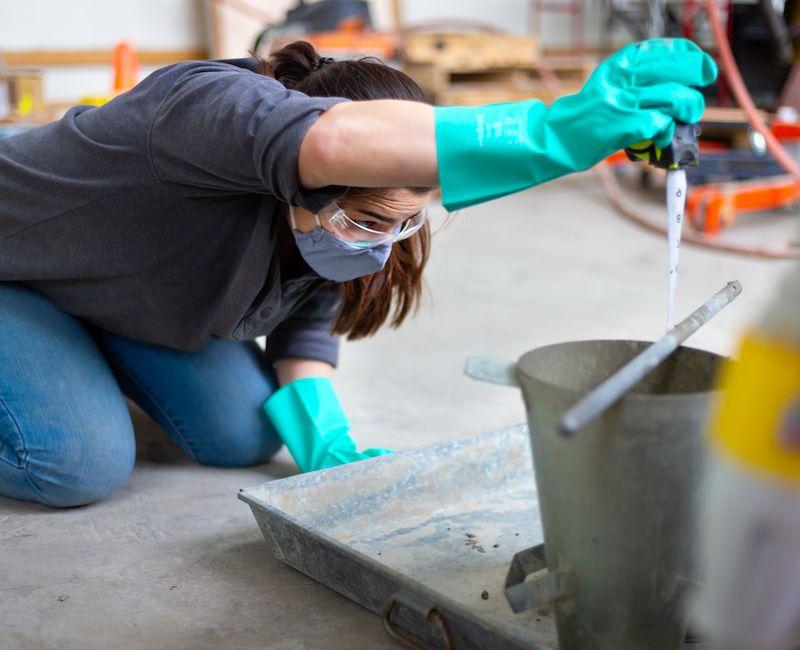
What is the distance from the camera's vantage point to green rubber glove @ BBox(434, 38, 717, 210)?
1.03 meters

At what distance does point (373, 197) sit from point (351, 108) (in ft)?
0.81

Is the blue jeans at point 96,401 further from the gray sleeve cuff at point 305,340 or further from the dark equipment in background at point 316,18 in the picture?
the dark equipment in background at point 316,18

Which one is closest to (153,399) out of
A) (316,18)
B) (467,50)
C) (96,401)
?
(96,401)

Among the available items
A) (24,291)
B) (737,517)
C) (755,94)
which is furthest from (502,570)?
(755,94)

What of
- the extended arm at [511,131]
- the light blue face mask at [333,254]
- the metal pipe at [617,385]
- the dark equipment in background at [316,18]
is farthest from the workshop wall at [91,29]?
the metal pipe at [617,385]

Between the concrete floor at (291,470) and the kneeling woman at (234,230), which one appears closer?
the kneeling woman at (234,230)

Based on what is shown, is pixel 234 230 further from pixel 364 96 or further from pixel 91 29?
pixel 91 29

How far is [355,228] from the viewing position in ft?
4.61

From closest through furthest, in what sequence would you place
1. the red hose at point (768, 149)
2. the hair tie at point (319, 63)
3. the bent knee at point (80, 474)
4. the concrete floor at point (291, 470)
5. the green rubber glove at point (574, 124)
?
the green rubber glove at point (574, 124), the concrete floor at point (291, 470), the hair tie at point (319, 63), the bent knee at point (80, 474), the red hose at point (768, 149)

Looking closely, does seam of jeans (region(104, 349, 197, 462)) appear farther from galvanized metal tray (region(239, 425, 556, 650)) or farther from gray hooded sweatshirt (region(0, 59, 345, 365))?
galvanized metal tray (region(239, 425, 556, 650))

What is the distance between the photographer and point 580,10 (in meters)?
7.35

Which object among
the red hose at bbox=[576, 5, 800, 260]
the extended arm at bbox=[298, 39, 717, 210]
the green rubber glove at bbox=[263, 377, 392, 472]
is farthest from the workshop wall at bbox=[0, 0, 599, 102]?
the extended arm at bbox=[298, 39, 717, 210]

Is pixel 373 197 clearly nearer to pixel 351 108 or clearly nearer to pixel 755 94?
pixel 351 108

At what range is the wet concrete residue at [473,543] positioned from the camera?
1532 millimetres
